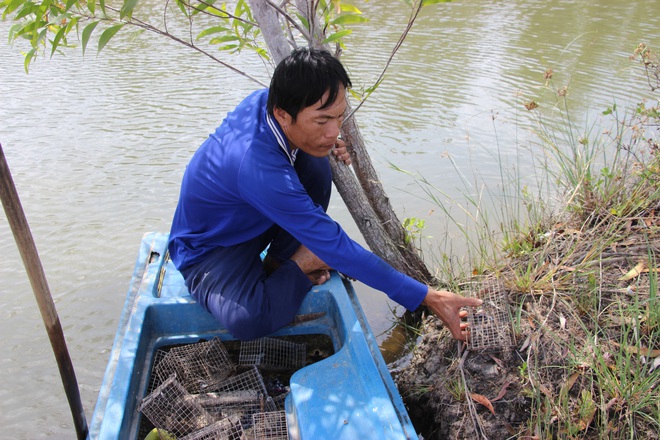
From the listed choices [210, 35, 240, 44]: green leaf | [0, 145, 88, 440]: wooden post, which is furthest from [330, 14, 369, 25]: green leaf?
[0, 145, 88, 440]: wooden post

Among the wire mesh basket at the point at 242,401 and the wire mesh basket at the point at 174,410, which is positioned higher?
the wire mesh basket at the point at 174,410

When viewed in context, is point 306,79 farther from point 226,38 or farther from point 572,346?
point 572,346

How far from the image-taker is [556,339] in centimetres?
208

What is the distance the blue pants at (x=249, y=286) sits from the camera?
2344 millimetres

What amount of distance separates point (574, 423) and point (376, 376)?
68 centimetres

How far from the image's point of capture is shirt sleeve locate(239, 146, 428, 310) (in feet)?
6.56

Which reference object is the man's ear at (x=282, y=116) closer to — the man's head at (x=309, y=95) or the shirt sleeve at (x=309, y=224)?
the man's head at (x=309, y=95)

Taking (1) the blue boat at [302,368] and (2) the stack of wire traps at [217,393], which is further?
(2) the stack of wire traps at [217,393]

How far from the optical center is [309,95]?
6.47ft

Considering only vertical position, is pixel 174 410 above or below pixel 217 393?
above

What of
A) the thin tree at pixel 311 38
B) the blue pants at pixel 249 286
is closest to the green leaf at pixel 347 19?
the thin tree at pixel 311 38

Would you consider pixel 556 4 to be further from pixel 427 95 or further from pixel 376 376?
pixel 376 376

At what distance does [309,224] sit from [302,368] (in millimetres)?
571

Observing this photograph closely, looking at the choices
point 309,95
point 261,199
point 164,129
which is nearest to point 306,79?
point 309,95
